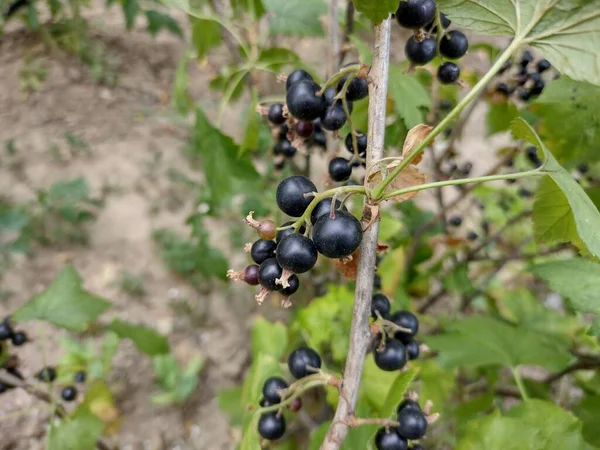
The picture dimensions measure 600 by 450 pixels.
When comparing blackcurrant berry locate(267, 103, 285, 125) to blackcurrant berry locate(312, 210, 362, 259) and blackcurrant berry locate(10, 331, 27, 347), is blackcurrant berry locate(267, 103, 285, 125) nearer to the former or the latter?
blackcurrant berry locate(312, 210, 362, 259)

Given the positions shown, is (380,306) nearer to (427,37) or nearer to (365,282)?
(365,282)

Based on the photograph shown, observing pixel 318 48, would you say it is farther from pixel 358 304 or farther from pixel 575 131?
pixel 358 304

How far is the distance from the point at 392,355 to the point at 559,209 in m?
0.47

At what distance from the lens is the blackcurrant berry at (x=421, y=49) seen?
0.93 meters

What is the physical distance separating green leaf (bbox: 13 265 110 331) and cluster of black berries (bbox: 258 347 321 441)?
2.66 feet

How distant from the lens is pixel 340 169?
97 centimetres

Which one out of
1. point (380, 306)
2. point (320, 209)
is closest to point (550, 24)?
point (320, 209)

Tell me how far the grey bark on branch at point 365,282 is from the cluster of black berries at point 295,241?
8cm

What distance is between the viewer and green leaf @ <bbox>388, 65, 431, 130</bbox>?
3.53ft

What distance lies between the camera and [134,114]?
4035mm

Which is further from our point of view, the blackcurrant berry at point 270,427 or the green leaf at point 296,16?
the green leaf at point 296,16

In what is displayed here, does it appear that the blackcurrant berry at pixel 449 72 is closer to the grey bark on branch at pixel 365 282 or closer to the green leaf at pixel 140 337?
the grey bark on branch at pixel 365 282

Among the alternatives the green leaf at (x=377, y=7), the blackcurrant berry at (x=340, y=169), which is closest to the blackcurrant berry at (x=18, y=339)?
the blackcurrant berry at (x=340, y=169)

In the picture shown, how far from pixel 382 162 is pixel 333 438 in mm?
485
